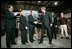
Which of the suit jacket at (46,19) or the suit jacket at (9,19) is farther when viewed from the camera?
the suit jacket at (46,19)

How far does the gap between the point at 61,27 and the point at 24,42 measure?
1682mm

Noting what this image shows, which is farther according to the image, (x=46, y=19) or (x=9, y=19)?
(x=46, y=19)

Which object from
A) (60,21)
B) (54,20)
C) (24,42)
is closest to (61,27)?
(60,21)

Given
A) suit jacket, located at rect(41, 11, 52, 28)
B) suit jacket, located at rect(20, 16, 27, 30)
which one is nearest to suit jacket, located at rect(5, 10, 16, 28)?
suit jacket, located at rect(20, 16, 27, 30)

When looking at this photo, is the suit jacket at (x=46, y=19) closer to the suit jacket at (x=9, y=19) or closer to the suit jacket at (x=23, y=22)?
the suit jacket at (x=23, y=22)

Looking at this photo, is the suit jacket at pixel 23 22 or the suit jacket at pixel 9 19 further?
the suit jacket at pixel 23 22

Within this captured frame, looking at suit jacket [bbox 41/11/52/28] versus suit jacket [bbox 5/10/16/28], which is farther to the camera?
suit jacket [bbox 41/11/52/28]

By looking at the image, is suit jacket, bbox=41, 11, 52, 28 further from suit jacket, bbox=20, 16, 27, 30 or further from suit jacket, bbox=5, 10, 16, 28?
suit jacket, bbox=5, 10, 16, 28

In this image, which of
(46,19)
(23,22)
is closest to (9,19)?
(23,22)

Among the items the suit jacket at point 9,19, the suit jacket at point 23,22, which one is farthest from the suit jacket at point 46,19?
the suit jacket at point 9,19

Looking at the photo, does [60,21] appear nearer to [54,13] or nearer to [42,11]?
[54,13]

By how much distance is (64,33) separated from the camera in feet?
14.4

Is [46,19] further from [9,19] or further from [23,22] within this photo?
[9,19]

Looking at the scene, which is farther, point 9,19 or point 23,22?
point 23,22
